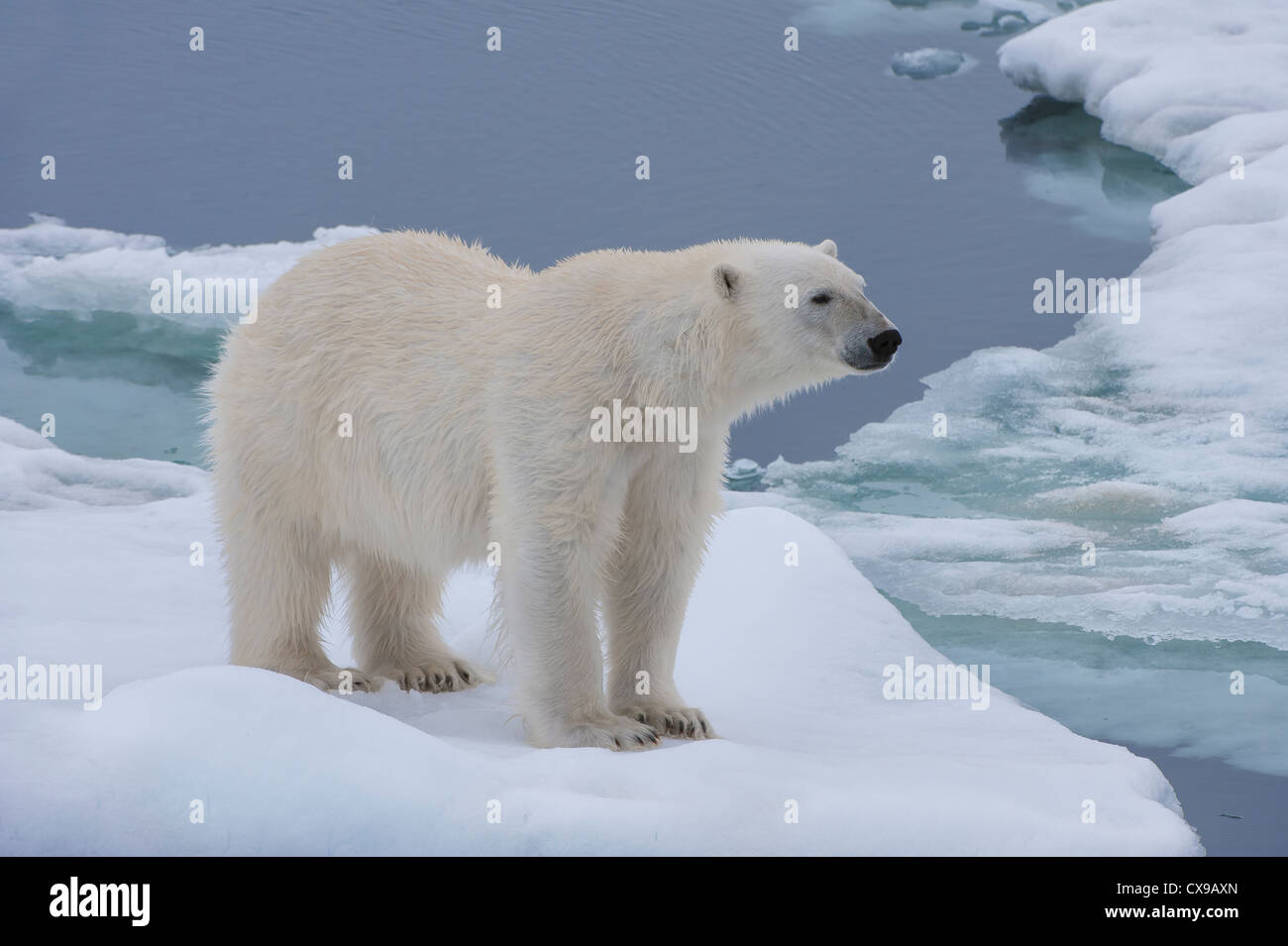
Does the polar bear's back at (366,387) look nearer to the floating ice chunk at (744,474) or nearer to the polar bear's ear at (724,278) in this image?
the polar bear's ear at (724,278)

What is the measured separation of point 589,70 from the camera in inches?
286

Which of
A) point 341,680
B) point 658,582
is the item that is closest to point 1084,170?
point 658,582

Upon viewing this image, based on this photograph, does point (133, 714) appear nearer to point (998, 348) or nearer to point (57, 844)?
point (57, 844)

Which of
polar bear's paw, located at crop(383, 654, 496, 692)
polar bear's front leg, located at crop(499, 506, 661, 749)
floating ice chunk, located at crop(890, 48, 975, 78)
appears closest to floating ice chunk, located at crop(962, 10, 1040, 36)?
floating ice chunk, located at crop(890, 48, 975, 78)

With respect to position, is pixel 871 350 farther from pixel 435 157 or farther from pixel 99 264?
pixel 99 264

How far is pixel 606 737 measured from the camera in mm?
3596

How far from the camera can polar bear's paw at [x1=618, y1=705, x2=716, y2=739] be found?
3.84m

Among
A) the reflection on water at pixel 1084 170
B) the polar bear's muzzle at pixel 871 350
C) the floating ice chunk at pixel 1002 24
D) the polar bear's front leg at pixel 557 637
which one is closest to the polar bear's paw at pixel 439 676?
the polar bear's front leg at pixel 557 637

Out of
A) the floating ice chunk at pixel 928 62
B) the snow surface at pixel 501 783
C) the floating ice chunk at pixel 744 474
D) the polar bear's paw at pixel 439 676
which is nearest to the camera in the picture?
the snow surface at pixel 501 783

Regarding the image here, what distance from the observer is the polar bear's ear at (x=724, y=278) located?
3.50 metres

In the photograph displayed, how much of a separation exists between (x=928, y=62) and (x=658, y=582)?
16.1ft

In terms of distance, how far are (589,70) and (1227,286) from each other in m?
3.57

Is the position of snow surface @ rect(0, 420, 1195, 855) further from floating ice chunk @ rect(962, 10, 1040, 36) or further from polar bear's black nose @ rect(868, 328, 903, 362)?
floating ice chunk @ rect(962, 10, 1040, 36)

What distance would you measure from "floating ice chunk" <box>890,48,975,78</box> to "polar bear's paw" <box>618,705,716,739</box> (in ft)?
16.0
